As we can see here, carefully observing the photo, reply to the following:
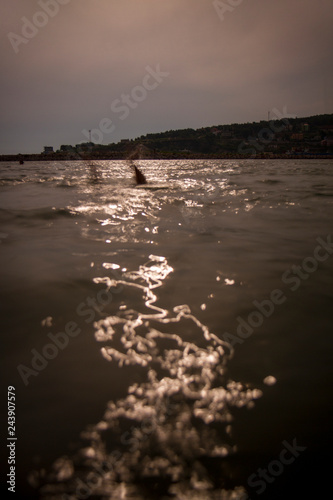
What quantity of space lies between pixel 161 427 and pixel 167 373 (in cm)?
47

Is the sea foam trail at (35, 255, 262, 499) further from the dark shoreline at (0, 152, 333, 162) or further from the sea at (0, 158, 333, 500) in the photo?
the dark shoreline at (0, 152, 333, 162)

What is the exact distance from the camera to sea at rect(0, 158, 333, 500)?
5.26 ft

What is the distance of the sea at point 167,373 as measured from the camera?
160 cm

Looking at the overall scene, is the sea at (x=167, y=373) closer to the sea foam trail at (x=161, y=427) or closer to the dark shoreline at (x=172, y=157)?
the sea foam trail at (x=161, y=427)

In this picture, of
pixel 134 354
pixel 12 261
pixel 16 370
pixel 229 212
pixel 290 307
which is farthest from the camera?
pixel 229 212

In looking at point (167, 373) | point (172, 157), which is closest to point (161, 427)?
point (167, 373)

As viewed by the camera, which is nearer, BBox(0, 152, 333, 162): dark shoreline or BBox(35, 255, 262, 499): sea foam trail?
BBox(35, 255, 262, 499): sea foam trail

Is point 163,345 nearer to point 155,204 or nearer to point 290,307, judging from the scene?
point 290,307

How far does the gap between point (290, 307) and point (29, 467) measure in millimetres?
2773

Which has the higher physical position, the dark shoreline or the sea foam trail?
the dark shoreline

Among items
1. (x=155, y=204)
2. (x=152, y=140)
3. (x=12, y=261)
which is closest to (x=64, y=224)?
(x=12, y=261)

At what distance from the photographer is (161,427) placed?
6.05 ft

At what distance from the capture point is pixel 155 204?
35.1 ft

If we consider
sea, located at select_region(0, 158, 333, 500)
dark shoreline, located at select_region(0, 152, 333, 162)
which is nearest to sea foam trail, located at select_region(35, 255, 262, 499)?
sea, located at select_region(0, 158, 333, 500)
